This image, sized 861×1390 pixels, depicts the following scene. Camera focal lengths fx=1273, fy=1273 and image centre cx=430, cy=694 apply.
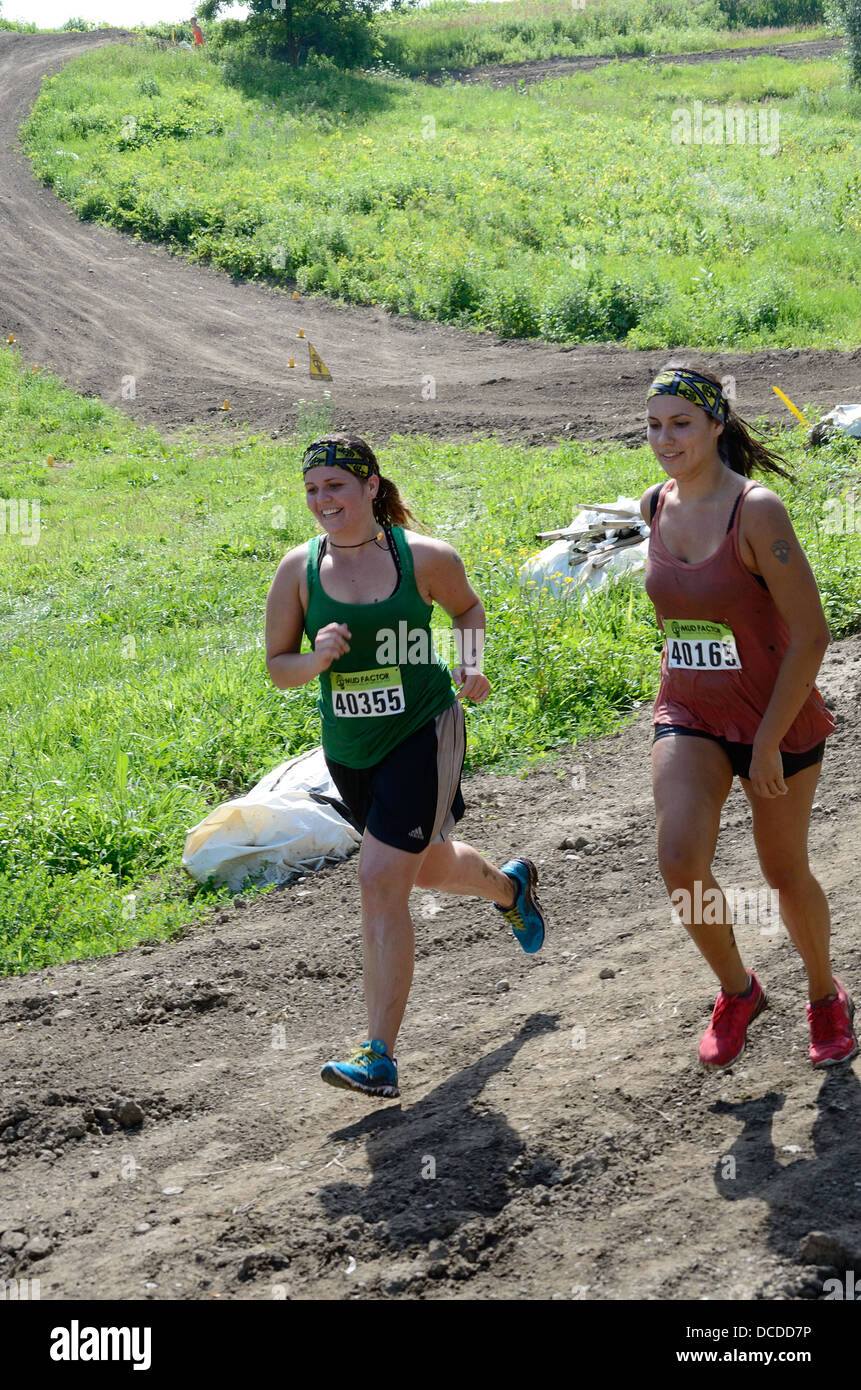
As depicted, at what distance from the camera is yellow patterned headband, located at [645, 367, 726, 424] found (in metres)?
3.43

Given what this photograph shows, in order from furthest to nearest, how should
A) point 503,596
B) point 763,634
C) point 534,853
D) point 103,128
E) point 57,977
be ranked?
point 103,128
point 503,596
point 534,853
point 57,977
point 763,634

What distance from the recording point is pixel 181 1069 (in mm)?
4539

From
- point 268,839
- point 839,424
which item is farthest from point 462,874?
point 839,424

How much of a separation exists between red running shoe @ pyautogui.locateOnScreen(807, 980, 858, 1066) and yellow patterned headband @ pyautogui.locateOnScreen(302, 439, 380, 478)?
2.07m

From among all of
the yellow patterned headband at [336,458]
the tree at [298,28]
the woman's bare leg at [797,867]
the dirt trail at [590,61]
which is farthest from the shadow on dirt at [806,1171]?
the dirt trail at [590,61]

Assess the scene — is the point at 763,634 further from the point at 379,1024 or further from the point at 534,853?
the point at 534,853

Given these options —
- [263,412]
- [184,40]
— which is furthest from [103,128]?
[263,412]

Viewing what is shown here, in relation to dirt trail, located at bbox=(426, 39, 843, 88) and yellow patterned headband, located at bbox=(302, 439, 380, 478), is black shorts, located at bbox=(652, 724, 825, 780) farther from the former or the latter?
dirt trail, located at bbox=(426, 39, 843, 88)

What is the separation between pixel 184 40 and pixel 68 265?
716 inches

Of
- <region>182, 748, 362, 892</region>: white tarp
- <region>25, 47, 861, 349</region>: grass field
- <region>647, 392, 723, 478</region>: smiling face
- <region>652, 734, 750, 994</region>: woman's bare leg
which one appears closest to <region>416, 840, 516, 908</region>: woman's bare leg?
<region>652, 734, 750, 994</region>: woman's bare leg

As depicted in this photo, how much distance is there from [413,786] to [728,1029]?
3.72ft

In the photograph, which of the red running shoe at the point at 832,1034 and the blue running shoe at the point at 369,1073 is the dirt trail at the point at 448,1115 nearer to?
the red running shoe at the point at 832,1034

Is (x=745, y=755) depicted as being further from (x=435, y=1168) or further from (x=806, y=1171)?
(x=435, y=1168)

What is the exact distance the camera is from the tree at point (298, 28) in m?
34.6
